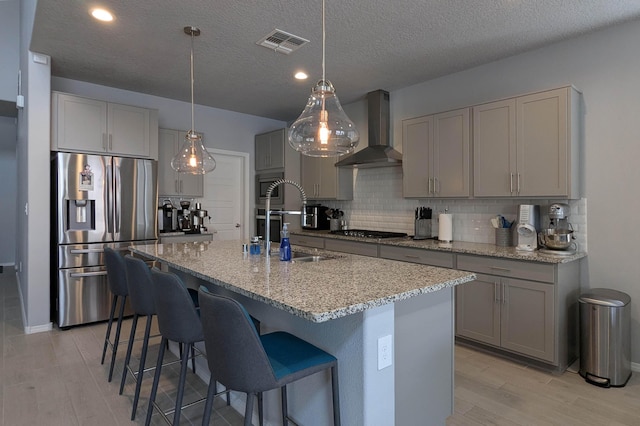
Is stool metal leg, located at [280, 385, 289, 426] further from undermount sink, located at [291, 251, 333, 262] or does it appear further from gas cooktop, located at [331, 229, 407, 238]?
gas cooktop, located at [331, 229, 407, 238]

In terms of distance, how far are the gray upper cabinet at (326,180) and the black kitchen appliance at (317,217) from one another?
17 cm

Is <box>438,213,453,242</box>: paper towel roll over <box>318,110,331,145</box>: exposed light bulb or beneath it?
beneath

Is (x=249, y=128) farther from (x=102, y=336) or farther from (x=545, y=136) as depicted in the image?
(x=545, y=136)

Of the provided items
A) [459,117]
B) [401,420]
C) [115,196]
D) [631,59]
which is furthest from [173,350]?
[631,59]

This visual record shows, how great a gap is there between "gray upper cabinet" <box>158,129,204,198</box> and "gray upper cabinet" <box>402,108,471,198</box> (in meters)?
2.86

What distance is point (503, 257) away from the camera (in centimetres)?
302

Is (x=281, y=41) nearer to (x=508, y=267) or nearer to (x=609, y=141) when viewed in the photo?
(x=508, y=267)

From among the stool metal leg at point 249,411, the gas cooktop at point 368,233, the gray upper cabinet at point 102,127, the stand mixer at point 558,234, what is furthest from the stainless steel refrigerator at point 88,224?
the stand mixer at point 558,234

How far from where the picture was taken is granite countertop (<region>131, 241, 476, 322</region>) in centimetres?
135

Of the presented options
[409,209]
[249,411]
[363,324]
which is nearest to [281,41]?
[409,209]

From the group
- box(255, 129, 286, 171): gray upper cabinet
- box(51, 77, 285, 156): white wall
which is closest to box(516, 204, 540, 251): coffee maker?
box(255, 129, 286, 171): gray upper cabinet

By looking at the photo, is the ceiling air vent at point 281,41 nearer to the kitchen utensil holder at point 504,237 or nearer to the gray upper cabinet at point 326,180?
the gray upper cabinet at point 326,180

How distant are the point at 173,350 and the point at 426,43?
137 inches

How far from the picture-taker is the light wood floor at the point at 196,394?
222cm
